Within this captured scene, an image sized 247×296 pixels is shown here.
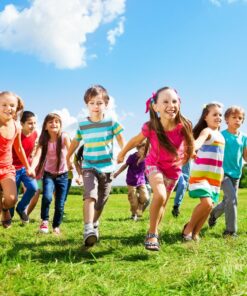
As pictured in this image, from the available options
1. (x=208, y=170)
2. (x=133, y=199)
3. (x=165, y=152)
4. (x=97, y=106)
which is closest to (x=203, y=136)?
(x=208, y=170)

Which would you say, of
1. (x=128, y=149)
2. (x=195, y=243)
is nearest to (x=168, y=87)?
(x=128, y=149)

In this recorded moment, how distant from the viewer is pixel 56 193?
7.48m

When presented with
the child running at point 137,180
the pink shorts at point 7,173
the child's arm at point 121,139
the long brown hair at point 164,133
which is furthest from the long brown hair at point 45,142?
the child running at point 137,180

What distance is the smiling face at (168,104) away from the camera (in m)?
5.35

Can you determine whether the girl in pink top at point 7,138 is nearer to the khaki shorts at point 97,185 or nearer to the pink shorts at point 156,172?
the khaki shorts at point 97,185

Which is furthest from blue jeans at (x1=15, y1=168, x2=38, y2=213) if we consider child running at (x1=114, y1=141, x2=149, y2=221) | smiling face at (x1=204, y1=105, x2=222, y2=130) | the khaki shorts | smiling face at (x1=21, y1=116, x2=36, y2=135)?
smiling face at (x1=204, y1=105, x2=222, y2=130)

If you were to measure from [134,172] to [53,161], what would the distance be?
3426 millimetres

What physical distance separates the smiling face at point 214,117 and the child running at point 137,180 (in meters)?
3.94

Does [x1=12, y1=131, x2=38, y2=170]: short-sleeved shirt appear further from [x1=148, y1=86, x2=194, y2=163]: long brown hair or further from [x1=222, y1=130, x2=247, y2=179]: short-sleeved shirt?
[x1=222, y1=130, x2=247, y2=179]: short-sleeved shirt

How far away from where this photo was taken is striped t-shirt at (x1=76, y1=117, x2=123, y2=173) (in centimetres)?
579

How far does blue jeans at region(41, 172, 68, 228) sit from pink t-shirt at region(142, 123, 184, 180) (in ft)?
7.79

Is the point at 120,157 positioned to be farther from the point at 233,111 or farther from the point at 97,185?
the point at 233,111

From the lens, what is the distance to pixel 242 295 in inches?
128

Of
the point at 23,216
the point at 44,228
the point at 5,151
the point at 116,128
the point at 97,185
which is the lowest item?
the point at 23,216
